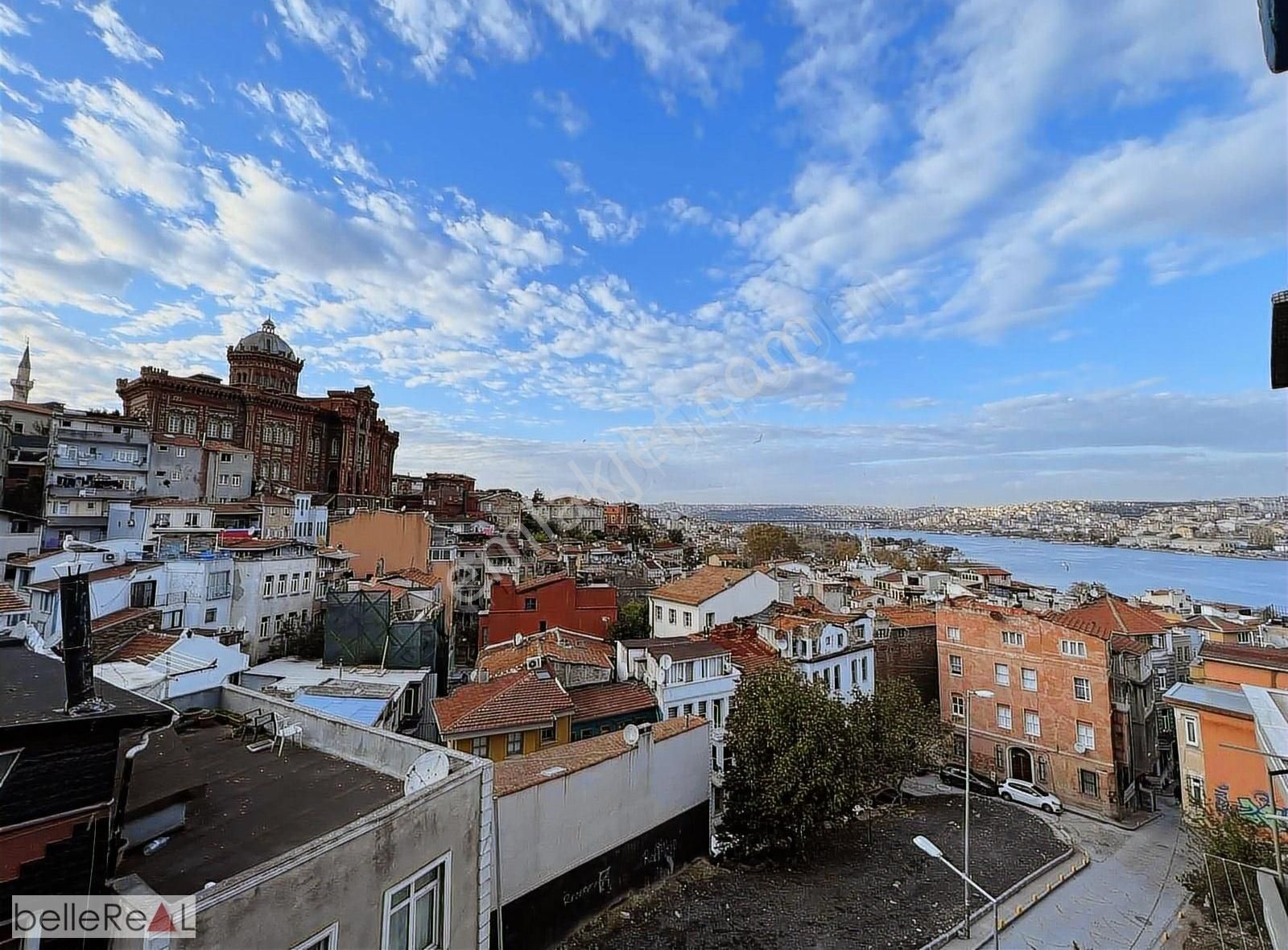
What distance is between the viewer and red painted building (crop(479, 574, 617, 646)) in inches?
964

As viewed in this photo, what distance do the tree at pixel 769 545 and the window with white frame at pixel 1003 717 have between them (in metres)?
35.6

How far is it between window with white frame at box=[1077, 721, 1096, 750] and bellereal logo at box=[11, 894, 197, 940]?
77.9 ft

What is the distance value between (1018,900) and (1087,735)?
8608mm

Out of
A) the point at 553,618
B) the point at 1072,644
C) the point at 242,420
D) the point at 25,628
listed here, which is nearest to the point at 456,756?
the point at 25,628

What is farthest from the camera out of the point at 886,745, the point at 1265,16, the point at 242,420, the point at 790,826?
the point at 242,420

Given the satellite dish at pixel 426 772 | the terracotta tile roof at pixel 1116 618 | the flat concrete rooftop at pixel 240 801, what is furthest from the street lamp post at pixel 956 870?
the terracotta tile roof at pixel 1116 618

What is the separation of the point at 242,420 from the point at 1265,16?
58.4m

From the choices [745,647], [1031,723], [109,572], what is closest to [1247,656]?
[1031,723]

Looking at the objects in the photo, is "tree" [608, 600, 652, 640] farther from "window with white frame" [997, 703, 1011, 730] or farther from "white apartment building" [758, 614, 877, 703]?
"window with white frame" [997, 703, 1011, 730]

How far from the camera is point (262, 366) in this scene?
54.0m

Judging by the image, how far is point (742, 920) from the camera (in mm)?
11102

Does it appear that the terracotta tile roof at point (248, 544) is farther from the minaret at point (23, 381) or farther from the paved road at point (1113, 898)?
the minaret at point (23, 381)

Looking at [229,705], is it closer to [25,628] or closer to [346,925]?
[346,925]

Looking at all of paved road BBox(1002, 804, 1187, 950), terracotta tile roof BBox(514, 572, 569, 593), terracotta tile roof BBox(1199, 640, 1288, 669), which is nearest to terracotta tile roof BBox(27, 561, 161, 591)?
terracotta tile roof BBox(514, 572, 569, 593)
